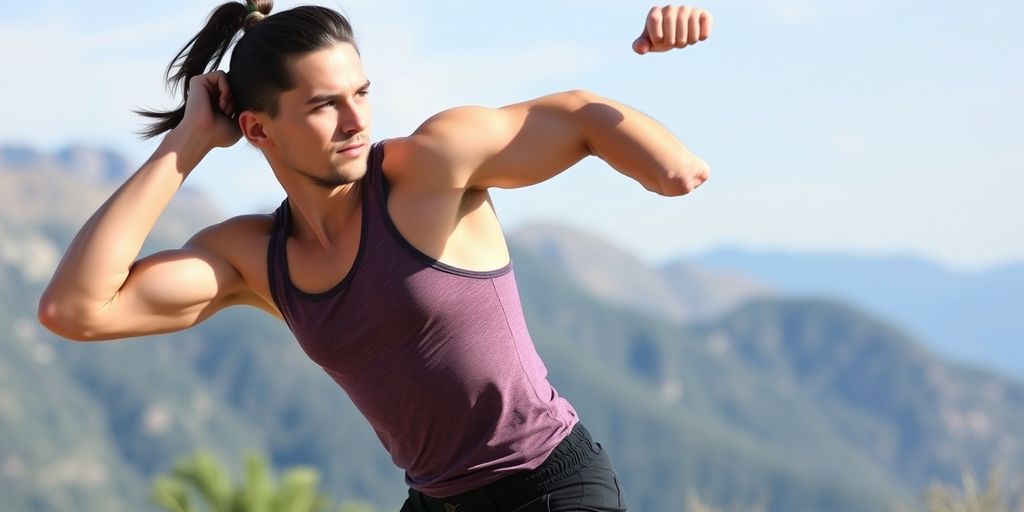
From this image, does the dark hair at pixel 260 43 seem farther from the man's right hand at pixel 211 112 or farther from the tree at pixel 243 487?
the tree at pixel 243 487

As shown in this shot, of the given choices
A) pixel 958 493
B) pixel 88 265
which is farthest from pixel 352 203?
pixel 958 493

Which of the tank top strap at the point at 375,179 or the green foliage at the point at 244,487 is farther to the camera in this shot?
the green foliage at the point at 244,487

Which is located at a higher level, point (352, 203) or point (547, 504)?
point (352, 203)

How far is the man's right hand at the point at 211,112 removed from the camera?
3480mm

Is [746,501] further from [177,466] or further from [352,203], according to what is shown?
[352,203]

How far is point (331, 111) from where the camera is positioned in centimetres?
319

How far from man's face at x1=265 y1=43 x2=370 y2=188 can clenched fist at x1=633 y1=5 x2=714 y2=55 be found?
0.67m

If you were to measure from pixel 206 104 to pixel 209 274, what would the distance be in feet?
1.45

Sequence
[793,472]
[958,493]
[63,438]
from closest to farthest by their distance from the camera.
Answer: [958,493], [63,438], [793,472]

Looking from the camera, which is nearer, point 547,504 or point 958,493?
point 547,504

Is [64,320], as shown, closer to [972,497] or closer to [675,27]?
[675,27]

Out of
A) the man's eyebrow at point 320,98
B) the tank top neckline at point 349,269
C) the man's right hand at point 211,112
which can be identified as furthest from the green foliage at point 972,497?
the man's eyebrow at point 320,98

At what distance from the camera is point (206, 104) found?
11.5ft

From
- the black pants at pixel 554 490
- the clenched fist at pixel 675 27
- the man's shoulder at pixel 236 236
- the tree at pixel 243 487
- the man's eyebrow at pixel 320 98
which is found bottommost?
the tree at pixel 243 487
